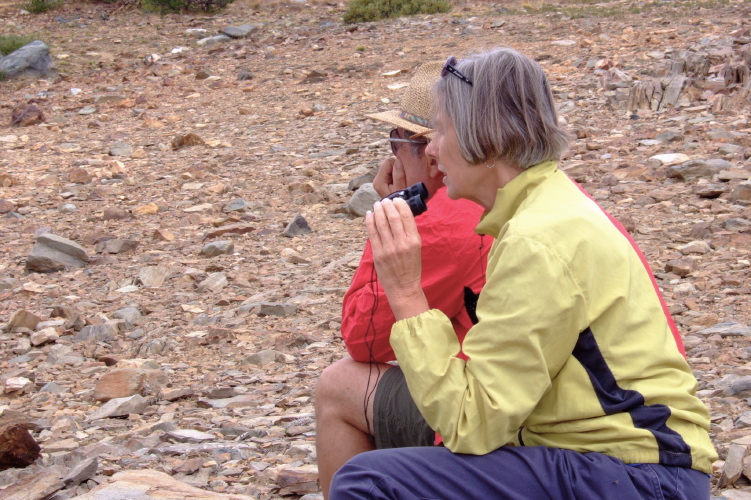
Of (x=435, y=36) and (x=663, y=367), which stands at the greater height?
(x=663, y=367)

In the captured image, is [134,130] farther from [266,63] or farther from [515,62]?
[515,62]

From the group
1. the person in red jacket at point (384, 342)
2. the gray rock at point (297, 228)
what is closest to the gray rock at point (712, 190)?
the gray rock at point (297, 228)

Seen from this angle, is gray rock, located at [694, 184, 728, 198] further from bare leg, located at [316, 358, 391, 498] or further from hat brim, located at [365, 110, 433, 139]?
bare leg, located at [316, 358, 391, 498]

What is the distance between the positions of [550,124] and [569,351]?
1.84 ft

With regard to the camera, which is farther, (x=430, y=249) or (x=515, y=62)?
(x=430, y=249)

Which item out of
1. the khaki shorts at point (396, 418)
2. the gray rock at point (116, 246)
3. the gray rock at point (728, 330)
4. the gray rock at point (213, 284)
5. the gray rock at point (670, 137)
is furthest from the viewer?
the gray rock at point (670, 137)

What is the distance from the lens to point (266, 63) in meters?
13.1

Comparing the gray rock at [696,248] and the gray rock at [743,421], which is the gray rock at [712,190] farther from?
the gray rock at [743,421]

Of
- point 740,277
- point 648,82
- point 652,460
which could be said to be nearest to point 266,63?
point 648,82

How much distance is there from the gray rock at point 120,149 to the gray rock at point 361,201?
3.49 m

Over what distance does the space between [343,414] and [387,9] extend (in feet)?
48.1

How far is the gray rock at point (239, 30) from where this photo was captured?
1498cm

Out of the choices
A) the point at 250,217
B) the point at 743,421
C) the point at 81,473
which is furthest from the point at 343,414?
the point at 250,217

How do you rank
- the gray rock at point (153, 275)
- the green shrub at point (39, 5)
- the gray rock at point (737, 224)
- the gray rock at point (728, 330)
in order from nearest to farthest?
the gray rock at point (728, 330)
the gray rock at point (737, 224)
the gray rock at point (153, 275)
the green shrub at point (39, 5)
